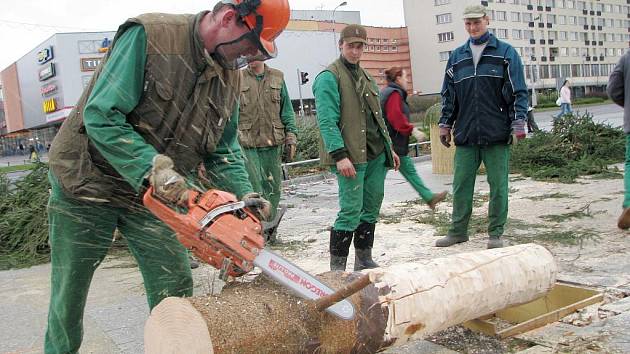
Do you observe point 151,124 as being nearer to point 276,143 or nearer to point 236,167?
point 236,167

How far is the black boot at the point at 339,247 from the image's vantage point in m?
4.15

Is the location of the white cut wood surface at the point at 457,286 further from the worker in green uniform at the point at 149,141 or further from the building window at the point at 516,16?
the building window at the point at 516,16

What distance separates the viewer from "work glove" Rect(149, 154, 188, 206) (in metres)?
2.04

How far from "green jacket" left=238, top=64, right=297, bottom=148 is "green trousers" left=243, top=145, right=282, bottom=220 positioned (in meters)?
0.07

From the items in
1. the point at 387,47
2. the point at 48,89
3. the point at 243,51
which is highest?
the point at 387,47

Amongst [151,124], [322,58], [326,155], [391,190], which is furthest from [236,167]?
[322,58]

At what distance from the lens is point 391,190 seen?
9312 mm

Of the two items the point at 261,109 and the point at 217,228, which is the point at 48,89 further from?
the point at 217,228

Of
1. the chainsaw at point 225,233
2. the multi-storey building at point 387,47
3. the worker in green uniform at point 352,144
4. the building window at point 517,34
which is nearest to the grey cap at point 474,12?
the worker in green uniform at point 352,144

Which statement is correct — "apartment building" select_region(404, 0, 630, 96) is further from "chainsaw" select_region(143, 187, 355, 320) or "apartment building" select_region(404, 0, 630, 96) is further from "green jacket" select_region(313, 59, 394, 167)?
"chainsaw" select_region(143, 187, 355, 320)

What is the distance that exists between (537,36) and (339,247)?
70.7m

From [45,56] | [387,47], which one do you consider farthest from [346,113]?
[387,47]

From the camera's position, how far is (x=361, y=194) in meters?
4.18

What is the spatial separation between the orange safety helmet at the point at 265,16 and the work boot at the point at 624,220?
3919 mm
